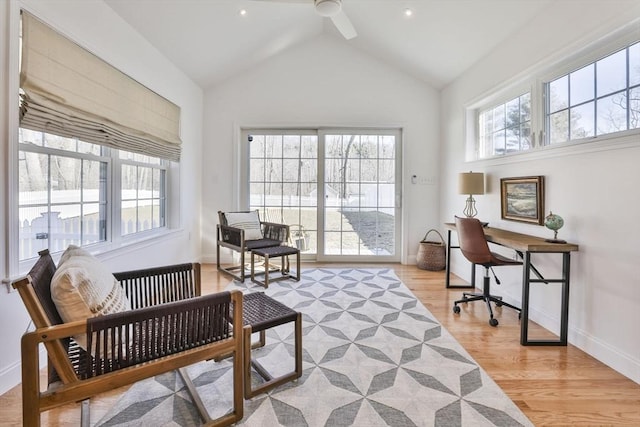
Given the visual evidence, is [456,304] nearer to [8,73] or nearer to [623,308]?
[623,308]

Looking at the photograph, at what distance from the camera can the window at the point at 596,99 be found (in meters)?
2.06

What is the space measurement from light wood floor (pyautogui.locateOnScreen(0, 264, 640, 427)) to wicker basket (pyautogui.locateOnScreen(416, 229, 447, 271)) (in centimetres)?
152

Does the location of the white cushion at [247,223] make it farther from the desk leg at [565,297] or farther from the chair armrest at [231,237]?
the desk leg at [565,297]

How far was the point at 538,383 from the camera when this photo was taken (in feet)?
6.26

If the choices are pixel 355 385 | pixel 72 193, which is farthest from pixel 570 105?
pixel 72 193

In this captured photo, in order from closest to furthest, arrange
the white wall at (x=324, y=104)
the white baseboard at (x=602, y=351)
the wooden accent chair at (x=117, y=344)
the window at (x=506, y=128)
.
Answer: the wooden accent chair at (x=117, y=344) < the white baseboard at (x=602, y=351) < the window at (x=506, y=128) < the white wall at (x=324, y=104)

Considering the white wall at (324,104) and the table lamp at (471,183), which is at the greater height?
the white wall at (324,104)

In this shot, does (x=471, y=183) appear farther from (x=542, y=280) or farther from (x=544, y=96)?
(x=542, y=280)

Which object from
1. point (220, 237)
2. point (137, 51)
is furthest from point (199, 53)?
point (220, 237)

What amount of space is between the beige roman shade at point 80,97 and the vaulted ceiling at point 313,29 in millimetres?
646

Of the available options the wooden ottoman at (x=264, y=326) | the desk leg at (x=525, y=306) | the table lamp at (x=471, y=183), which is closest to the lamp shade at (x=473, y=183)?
the table lamp at (x=471, y=183)

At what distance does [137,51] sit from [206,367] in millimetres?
2941

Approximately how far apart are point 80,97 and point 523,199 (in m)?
3.66

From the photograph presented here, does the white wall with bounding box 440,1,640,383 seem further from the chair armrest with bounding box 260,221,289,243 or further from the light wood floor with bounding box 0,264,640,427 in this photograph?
the chair armrest with bounding box 260,221,289,243
